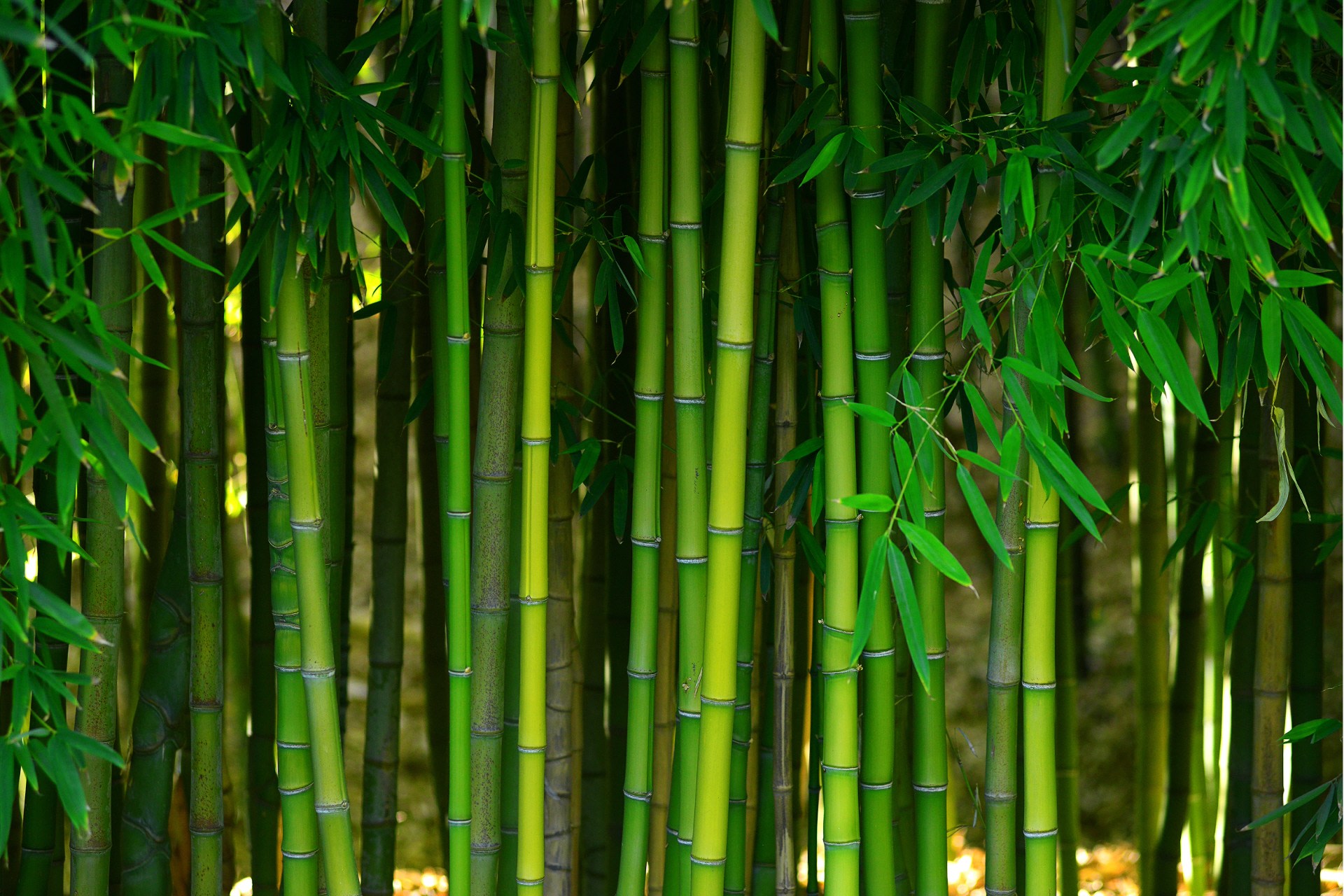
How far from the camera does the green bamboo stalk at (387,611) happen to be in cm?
207

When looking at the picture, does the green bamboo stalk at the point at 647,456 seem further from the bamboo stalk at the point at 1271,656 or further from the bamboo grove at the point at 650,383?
the bamboo stalk at the point at 1271,656

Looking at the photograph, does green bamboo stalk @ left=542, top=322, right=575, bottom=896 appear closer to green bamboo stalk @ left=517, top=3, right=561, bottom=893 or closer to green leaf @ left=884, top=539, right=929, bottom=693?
green bamboo stalk @ left=517, top=3, right=561, bottom=893

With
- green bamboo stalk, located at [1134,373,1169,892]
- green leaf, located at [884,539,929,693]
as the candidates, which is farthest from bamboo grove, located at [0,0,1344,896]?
green bamboo stalk, located at [1134,373,1169,892]

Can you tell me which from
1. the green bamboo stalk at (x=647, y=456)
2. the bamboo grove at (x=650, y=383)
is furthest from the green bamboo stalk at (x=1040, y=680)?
the green bamboo stalk at (x=647, y=456)

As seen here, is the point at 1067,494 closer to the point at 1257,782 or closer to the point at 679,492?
Answer: the point at 679,492

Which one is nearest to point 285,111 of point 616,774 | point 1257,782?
point 616,774

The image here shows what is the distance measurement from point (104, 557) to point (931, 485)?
1.10m

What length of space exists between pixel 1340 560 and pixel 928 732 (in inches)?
82.9

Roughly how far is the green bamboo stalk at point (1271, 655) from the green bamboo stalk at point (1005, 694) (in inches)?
23.3

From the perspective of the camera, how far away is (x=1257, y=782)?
198 centimetres

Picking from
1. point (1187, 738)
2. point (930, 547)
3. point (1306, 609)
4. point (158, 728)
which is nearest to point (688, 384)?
point (930, 547)

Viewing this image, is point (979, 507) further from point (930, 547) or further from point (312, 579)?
point (312, 579)

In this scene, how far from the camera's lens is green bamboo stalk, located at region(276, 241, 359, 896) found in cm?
147

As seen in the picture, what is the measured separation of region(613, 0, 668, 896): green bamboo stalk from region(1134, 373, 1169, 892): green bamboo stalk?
1.27m
